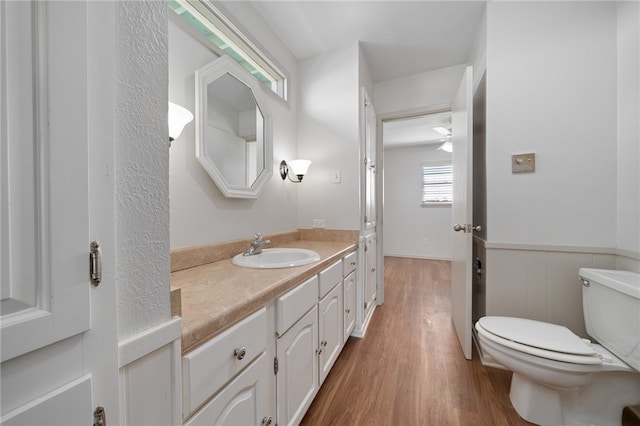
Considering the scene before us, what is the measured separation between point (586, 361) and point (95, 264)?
174cm

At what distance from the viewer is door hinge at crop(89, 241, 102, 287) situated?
359mm

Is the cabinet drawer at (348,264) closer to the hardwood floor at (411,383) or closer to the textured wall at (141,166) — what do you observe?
the hardwood floor at (411,383)

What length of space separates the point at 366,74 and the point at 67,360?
2.55m

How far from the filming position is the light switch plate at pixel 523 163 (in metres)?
1.52

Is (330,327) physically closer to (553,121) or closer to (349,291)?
(349,291)

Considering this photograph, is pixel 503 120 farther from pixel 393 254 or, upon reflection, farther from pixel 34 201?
pixel 393 254

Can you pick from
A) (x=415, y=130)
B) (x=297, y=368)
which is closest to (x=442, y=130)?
(x=415, y=130)


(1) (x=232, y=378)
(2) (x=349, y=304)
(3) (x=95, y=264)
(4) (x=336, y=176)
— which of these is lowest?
(2) (x=349, y=304)

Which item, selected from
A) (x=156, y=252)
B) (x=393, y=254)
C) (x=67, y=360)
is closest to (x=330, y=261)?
(x=156, y=252)

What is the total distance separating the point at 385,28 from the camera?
1.86m

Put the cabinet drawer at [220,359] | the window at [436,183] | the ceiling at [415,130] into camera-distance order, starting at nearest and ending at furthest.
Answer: the cabinet drawer at [220,359] → the ceiling at [415,130] → the window at [436,183]

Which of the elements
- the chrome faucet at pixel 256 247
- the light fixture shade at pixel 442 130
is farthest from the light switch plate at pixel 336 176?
the light fixture shade at pixel 442 130

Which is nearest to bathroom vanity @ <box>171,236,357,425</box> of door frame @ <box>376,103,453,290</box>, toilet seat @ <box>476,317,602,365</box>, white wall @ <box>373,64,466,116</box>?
toilet seat @ <box>476,317,602,365</box>

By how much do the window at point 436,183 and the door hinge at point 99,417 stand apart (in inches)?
202
